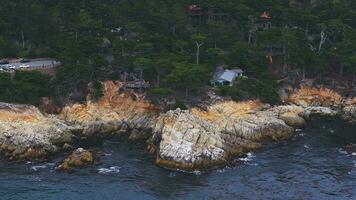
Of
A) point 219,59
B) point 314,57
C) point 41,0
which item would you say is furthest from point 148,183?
point 41,0

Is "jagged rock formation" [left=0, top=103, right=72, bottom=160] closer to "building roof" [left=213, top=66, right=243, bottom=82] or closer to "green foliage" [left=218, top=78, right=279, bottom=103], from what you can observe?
"green foliage" [left=218, top=78, right=279, bottom=103]

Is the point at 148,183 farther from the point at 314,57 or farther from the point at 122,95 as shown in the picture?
the point at 314,57

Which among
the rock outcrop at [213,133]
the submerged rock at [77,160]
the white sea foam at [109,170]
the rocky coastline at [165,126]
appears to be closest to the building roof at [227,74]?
the rocky coastline at [165,126]

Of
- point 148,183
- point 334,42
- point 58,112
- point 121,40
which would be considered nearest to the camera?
point 148,183

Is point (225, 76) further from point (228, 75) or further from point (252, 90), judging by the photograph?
point (252, 90)

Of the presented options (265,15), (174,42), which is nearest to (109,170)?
(174,42)

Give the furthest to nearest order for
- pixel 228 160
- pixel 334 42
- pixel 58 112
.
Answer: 1. pixel 334 42
2. pixel 58 112
3. pixel 228 160

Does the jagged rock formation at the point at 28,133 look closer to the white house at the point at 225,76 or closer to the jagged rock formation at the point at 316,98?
the white house at the point at 225,76
